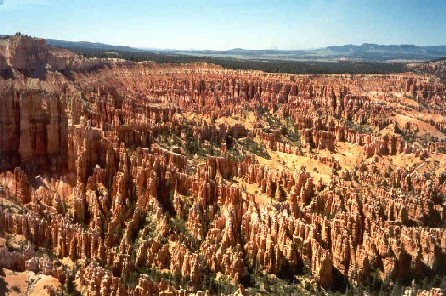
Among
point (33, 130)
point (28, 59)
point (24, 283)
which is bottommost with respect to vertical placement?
point (24, 283)

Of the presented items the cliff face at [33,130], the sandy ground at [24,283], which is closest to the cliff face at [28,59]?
the cliff face at [33,130]

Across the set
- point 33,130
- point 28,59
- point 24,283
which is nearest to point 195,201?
point 33,130

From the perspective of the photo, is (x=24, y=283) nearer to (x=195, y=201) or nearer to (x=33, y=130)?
(x=195, y=201)

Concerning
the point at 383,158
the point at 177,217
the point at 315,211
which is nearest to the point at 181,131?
the point at 177,217

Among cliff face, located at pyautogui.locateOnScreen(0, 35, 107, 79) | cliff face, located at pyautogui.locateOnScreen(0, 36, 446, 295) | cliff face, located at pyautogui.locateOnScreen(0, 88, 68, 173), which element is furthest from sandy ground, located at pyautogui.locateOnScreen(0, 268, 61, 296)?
cliff face, located at pyautogui.locateOnScreen(0, 35, 107, 79)

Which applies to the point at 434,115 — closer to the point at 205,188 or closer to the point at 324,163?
the point at 324,163

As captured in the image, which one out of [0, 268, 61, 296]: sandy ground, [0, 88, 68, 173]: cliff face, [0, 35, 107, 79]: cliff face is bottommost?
[0, 268, 61, 296]: sandy ground

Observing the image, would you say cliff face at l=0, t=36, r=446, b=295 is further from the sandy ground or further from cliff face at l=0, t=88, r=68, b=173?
the sandy ground

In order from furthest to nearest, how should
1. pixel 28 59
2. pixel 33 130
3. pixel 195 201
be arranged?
pixel 28 59 → pixel 33 130 → pixel 195 201
